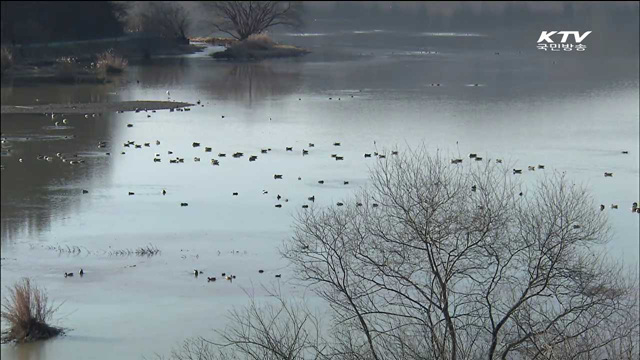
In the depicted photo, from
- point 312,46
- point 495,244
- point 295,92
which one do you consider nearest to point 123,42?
point 312,46

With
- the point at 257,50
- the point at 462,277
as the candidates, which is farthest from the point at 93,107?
the point at 462,277

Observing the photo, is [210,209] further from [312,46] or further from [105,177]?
[312,46]

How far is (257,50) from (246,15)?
3015mm

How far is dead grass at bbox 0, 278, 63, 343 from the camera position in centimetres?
1544

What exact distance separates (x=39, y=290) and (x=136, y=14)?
1511 inches

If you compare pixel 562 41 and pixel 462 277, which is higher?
pixel 562 41

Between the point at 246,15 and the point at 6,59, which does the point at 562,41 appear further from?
the point at 246,15

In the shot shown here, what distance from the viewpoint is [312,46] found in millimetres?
57469

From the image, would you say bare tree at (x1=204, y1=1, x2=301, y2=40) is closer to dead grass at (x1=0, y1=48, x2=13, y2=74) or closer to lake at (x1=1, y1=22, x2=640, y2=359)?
lake at (x1=1, y1=22, x2=640, y2=359)

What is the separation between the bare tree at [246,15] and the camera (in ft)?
189

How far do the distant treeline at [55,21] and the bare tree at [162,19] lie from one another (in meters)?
2.12

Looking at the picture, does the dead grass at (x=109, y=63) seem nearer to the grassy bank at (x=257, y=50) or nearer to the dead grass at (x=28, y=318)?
the grassy bank at (x=257, y=50)

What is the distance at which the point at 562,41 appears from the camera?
37.6 metres

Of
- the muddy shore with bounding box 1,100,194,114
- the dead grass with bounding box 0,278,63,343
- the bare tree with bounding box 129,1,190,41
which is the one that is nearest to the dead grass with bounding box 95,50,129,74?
the bare tree with bounding box 129,1,190,41
